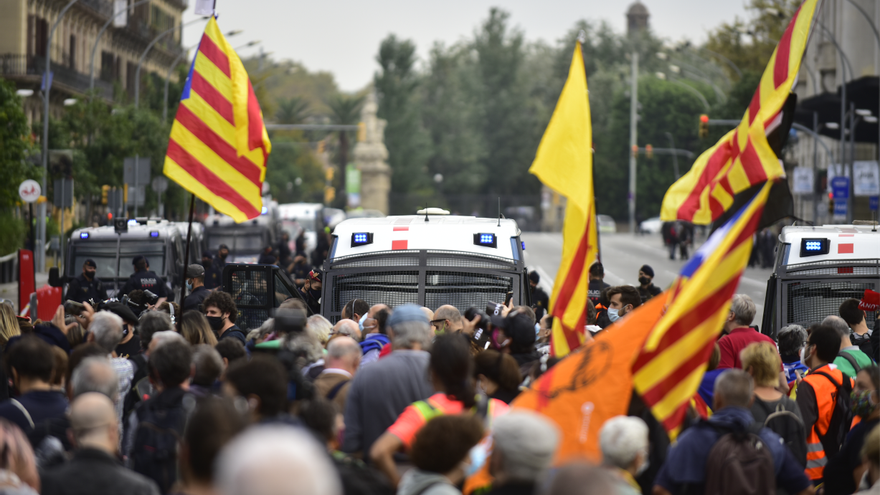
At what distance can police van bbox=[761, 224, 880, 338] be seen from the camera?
12.2 meters

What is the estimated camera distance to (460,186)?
103688 mm

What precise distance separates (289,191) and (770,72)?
95673 millimetres

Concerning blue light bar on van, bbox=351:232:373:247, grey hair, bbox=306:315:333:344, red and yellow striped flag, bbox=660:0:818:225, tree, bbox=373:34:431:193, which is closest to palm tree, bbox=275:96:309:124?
tree, bbox=373:34:431:193

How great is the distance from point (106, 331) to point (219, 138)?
2579mm

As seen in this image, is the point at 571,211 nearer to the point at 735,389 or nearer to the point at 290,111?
the point at 735,389

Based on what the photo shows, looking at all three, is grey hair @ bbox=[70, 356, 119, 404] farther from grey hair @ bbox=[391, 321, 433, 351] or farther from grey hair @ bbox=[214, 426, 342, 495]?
grey hair @ bbox=[214, 426, 342, 495]

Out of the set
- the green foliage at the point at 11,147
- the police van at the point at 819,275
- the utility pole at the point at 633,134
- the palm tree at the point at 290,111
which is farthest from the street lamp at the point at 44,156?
the palm tree at the point at 290,111

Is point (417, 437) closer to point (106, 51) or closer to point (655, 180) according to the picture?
point (106, 51)

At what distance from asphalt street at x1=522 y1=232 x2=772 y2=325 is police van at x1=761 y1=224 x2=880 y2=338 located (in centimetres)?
976

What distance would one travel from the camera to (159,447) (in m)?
5.59

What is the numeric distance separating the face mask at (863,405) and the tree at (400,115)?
293ft

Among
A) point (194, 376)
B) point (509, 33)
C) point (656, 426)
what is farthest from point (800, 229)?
point (509, 33)

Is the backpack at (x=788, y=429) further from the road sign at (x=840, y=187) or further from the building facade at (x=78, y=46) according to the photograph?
the road sign at (x=840, y=187)

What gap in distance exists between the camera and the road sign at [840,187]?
35500 mm
